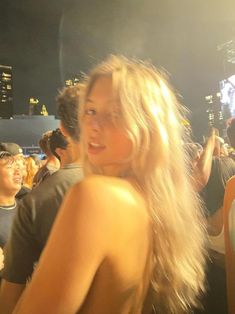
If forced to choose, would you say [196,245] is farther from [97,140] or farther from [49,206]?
[49,206]

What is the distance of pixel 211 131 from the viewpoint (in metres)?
4.43

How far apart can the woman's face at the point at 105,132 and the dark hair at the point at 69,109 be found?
86 cm

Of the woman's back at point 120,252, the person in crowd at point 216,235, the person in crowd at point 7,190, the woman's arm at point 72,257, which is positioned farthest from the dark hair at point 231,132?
the woman's arm at point 72,257

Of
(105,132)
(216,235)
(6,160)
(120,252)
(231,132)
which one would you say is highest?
(105,132)

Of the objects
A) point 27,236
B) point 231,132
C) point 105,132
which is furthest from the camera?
point 231,132

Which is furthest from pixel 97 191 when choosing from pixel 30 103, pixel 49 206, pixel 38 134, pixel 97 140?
pixel 30 103

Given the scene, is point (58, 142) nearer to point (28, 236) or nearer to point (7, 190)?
point (28, 236)

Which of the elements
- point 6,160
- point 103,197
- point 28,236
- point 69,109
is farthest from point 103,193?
point 6,160

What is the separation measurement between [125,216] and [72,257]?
18 centimetres

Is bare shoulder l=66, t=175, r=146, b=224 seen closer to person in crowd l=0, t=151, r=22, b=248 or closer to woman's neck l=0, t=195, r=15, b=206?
person in crowd l=0, t=151, r=22, b=248

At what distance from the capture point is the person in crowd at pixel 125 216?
0.94 meters

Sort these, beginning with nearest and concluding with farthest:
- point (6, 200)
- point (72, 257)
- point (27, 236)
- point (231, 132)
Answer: point (72, 257), point (27, 236), point (231, 132), point (6, 200)

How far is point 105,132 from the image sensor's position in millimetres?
1176

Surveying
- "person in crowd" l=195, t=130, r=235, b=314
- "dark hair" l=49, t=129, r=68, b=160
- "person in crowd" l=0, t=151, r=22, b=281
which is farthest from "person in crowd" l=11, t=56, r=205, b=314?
"person in crowd" l=0, t=151, r=22, b=281
